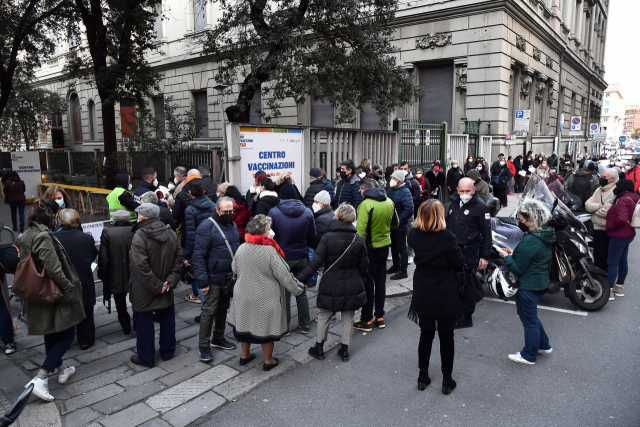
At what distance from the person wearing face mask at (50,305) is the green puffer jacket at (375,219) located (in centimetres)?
317

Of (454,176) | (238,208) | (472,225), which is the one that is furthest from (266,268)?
(454,176)

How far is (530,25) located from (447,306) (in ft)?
65.6

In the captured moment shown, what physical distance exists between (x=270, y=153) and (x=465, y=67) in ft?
40.3

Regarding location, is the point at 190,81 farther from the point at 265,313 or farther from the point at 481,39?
the point at 265,313

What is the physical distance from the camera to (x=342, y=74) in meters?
12.0

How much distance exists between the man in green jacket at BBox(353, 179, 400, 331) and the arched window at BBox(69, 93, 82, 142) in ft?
109

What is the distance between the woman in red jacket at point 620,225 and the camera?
248 inches

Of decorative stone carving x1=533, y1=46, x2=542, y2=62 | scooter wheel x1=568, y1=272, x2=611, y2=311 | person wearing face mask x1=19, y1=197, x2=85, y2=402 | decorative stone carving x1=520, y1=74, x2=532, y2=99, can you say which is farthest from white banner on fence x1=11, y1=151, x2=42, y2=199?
decorative stone carving x1=533, y1=46, x2=542, y2=62

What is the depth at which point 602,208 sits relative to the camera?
21.9 ft

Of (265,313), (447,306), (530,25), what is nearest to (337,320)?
(265,313)

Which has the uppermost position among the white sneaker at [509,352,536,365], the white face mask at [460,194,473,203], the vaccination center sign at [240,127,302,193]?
the vaccination center sign at [240,127,302,193]

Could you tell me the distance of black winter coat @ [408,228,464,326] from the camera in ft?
13.0

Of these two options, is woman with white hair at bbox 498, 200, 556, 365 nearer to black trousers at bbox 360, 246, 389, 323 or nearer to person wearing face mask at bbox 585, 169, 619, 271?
black trousers at bbox 360, 246, 389, 323

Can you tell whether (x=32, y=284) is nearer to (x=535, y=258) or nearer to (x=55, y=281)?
(x=55, y=281)
